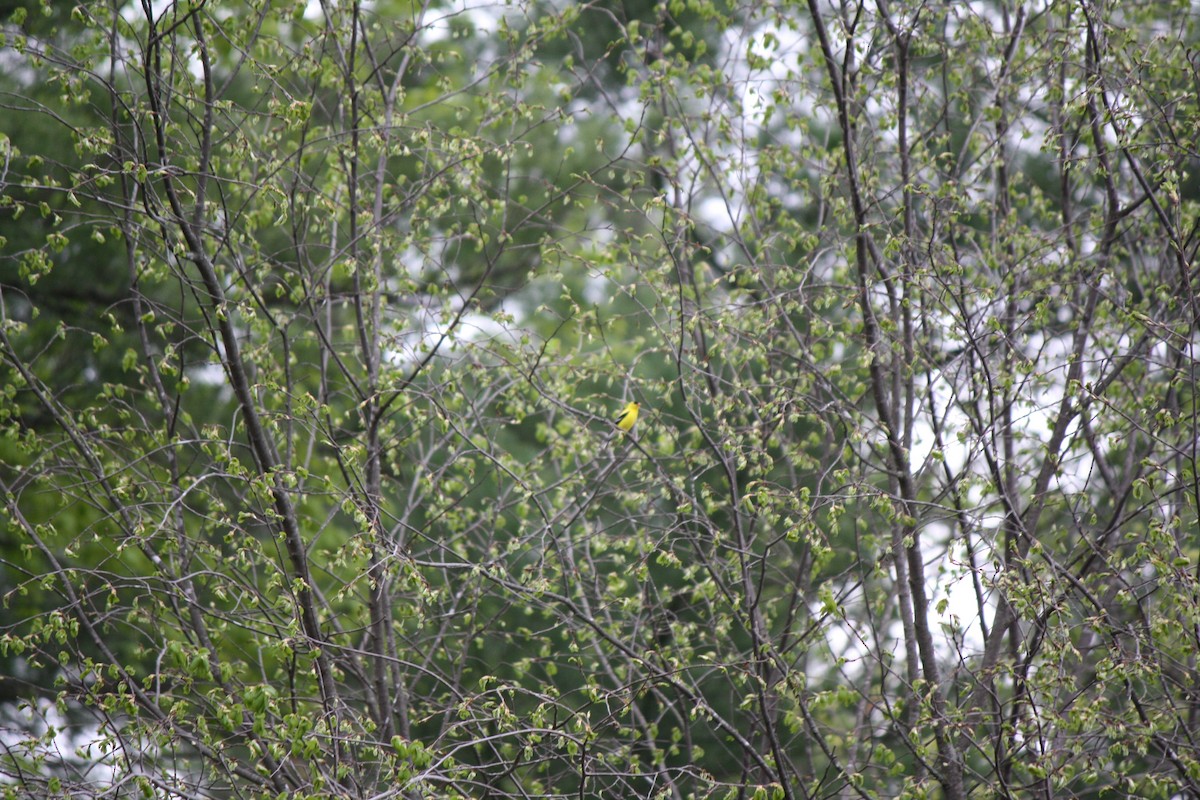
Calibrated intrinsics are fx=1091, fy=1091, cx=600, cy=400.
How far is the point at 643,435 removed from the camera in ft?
17.7

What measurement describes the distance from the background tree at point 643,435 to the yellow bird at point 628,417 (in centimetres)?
8

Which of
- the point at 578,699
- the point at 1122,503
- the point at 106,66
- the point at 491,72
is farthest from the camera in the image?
the point at 106,66

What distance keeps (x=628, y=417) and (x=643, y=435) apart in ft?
0.38

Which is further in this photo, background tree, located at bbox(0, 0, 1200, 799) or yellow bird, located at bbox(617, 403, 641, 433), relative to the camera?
yellow bird, located at bbox(617, 403, 641, 433)

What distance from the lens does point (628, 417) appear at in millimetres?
5418

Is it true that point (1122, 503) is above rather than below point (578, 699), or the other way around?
above

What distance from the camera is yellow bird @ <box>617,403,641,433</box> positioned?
210 inches

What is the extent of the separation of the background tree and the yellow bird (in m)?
0.08

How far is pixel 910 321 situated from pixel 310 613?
2.83 m

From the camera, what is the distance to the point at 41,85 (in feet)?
21.4

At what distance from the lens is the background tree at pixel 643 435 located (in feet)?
13.1

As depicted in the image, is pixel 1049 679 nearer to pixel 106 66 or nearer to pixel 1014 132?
pixel 1014 132

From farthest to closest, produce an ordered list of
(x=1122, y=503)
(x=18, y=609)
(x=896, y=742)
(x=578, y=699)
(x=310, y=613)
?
(x=18, y=609) → (x=578, y=699) → (x=896, y=742) → (x=1122, y=503) → (x=310, y=613)

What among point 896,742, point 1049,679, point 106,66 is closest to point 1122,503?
point 1049,679
